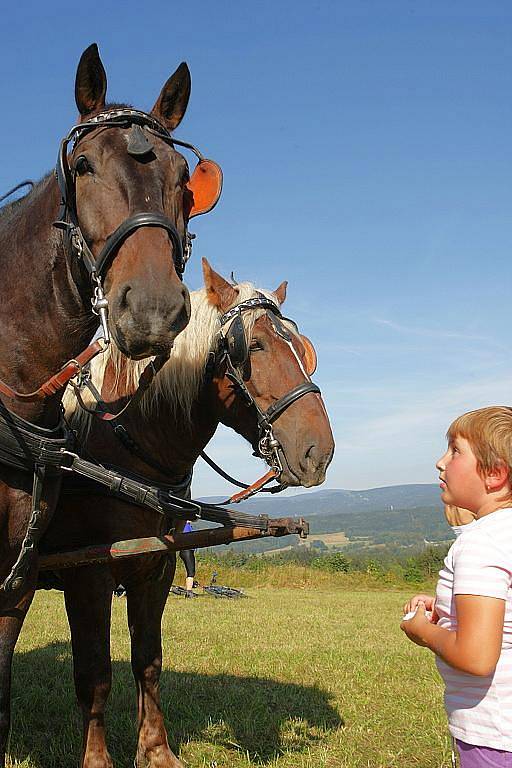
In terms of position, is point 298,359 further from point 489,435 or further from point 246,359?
point 489,435

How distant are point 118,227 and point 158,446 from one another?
1901 millimetres

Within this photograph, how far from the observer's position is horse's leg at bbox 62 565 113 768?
364 centimetres

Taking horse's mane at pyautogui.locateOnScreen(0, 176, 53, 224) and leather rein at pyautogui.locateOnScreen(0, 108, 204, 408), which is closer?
leather rein at pyautogui.locateOnScreen(0, 108, 204, 408)

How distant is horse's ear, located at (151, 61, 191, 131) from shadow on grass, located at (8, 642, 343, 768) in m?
3.68

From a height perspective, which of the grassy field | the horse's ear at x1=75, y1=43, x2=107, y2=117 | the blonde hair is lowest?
the grassy field

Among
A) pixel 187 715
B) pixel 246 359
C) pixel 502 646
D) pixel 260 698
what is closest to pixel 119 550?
pixel 246 359

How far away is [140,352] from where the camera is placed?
7.34 feet

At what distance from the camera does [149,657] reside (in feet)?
14.5

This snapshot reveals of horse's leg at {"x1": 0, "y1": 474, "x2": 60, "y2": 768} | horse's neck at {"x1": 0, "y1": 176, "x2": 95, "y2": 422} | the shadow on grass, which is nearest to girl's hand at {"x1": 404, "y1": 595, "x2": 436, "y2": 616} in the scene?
horse's leg at {"x1": 0, "y1": 474, "x2": 60, "y2": 768}

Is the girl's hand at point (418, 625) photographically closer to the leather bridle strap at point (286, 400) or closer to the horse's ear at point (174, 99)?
the leather bridle strap at point (286, 400)

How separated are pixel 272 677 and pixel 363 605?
8.77 m

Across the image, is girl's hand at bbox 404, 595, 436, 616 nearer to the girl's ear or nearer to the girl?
the girl

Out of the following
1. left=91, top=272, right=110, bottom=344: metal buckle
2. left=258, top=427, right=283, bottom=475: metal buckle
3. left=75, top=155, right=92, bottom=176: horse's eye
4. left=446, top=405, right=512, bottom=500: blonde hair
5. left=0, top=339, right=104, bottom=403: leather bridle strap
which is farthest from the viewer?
left=258, top=427, right=283, bottom=475: metal buckle

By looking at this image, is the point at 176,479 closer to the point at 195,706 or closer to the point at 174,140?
the point at 174,140
